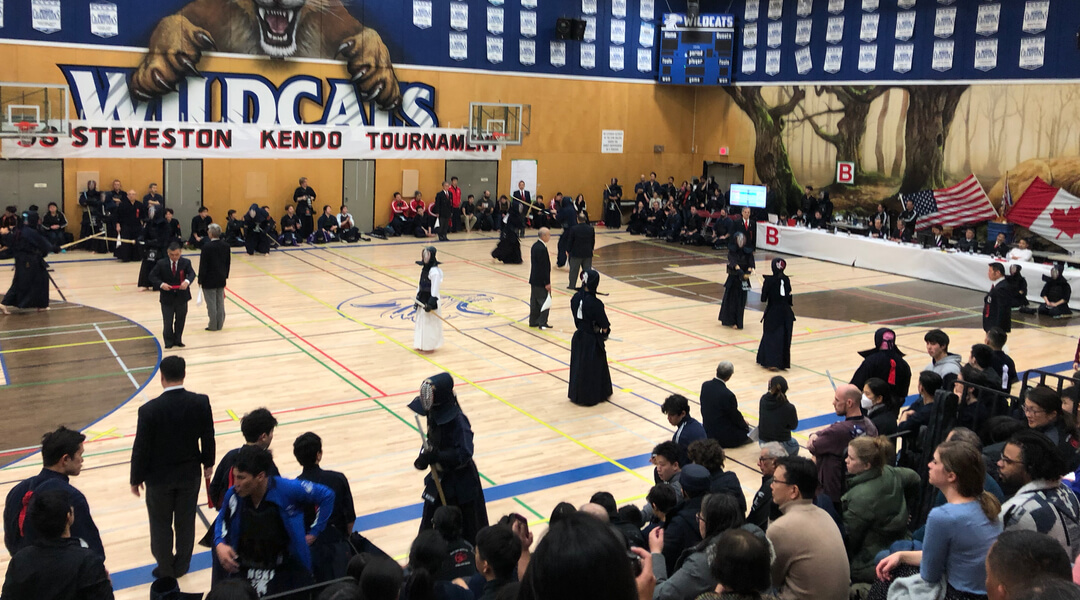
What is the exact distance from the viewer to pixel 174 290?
15047 mm

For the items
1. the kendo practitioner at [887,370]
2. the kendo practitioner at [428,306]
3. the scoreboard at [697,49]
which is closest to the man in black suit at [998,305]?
the kendo practitioner at [887,370]

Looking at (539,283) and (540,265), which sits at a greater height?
(540,265)

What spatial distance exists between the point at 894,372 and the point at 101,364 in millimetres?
11368

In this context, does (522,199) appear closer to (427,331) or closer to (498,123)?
(498,123)

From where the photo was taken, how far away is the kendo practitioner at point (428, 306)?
14.9 m

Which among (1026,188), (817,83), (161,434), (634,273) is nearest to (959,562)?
(161,434)

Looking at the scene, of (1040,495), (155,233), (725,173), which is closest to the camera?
(1040,495)

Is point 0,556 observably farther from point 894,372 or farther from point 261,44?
point 261,44

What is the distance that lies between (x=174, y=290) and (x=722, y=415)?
9.03m

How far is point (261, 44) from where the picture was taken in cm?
2773

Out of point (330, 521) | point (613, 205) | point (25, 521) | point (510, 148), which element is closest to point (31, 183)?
point (510, 148)

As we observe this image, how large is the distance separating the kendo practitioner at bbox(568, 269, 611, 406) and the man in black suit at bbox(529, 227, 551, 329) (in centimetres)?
367

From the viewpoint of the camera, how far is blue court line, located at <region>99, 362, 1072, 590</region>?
26.2 feet

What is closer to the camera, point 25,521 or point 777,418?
point 25,521
